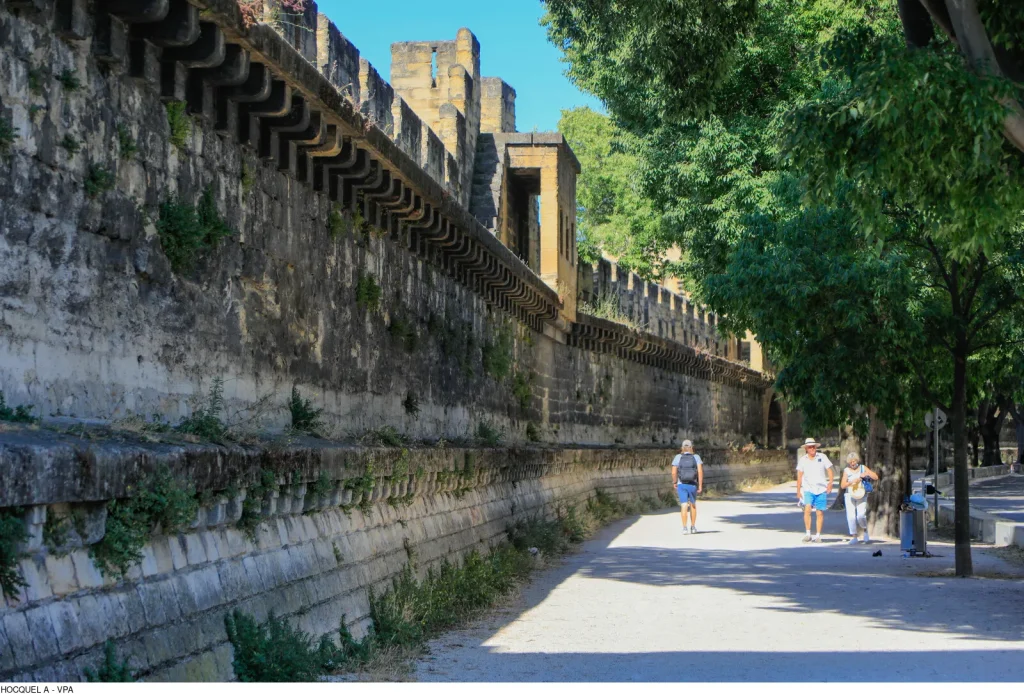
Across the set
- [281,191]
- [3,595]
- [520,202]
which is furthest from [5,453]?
[520,202]

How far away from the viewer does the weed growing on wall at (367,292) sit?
12.3 m

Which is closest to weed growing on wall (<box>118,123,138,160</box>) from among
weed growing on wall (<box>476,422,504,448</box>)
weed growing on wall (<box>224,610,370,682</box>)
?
weed growing on wall (<box>224,610,370,682</box>)

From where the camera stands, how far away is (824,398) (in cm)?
1659

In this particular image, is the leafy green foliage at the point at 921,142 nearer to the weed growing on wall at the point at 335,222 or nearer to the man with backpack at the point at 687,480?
the weed growing on wall at the point at 335,222

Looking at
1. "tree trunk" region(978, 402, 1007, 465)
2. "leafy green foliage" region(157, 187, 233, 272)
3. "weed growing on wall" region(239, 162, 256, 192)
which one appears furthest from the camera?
"tree trunk" region(978, 402, 1007, 465)

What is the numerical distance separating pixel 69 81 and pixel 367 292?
219 inches

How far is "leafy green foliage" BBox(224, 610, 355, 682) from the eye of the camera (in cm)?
694

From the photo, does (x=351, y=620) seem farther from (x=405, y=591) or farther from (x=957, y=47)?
(x=957, y=47)

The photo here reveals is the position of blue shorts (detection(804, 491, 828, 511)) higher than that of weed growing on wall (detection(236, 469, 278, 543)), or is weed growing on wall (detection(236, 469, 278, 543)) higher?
weed growing on wall (detection(236, 469, 278, 543))

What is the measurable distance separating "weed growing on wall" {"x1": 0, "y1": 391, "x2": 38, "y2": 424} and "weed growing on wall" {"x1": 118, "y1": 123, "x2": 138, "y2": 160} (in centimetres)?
180

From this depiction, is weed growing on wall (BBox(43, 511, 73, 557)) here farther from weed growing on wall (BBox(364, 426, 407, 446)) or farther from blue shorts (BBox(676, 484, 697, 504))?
blue shorts (BBox(676, 484, 697, 504))

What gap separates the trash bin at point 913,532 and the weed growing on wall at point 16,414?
1260 cm

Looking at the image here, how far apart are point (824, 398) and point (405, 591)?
771 centimetres

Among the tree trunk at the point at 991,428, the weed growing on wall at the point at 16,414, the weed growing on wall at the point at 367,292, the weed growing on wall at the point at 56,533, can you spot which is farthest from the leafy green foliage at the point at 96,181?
the tree trunk at the point at 991,428
